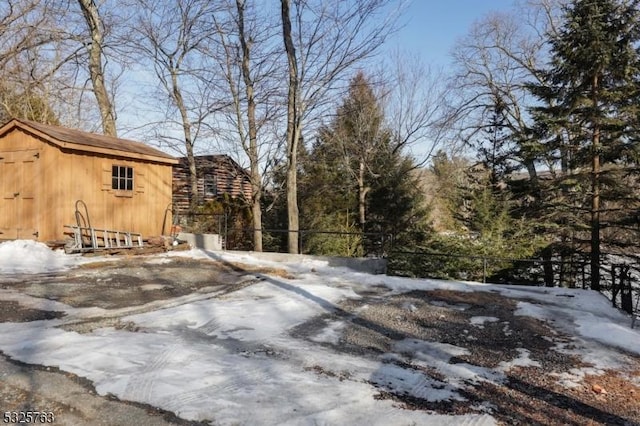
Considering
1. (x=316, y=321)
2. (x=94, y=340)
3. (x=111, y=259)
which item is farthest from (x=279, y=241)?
(x=94, y=340)

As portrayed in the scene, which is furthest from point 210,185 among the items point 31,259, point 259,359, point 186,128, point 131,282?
point 259,359

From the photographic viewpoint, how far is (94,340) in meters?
3.98

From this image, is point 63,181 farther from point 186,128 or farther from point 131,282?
point 186,128

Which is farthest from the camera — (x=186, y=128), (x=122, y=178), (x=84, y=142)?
(x=186, y=128)

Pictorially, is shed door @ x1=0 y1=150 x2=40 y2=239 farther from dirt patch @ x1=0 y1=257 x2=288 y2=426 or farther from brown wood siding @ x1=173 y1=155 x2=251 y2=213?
brown wood siding @ x1=173 y1=155 x2=251 y2=213

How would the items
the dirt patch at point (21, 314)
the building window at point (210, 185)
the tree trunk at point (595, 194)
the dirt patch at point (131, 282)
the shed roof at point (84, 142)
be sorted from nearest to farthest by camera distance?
the dirt patch at point (21, 314)
the dirt patch at point (131, 282)
the shed roof at point (84, 142)
the tree trunk at point (595, 194)
the building window at point (210, 185)

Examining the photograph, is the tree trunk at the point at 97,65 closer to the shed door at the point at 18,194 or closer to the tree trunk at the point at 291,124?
the shed door at the point at 18,194

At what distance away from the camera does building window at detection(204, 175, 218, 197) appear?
22.1m

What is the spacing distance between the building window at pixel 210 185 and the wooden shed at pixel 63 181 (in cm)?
1006

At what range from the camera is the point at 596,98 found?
1277cm

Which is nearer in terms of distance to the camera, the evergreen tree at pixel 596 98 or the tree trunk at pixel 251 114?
the evergreen tree at pixel 596 98

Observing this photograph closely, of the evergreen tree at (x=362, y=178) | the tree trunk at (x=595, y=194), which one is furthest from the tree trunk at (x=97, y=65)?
the tree trunk at (x=595, y=194)

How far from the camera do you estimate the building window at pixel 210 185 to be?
22086mm

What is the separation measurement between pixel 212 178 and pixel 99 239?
1168 cm
